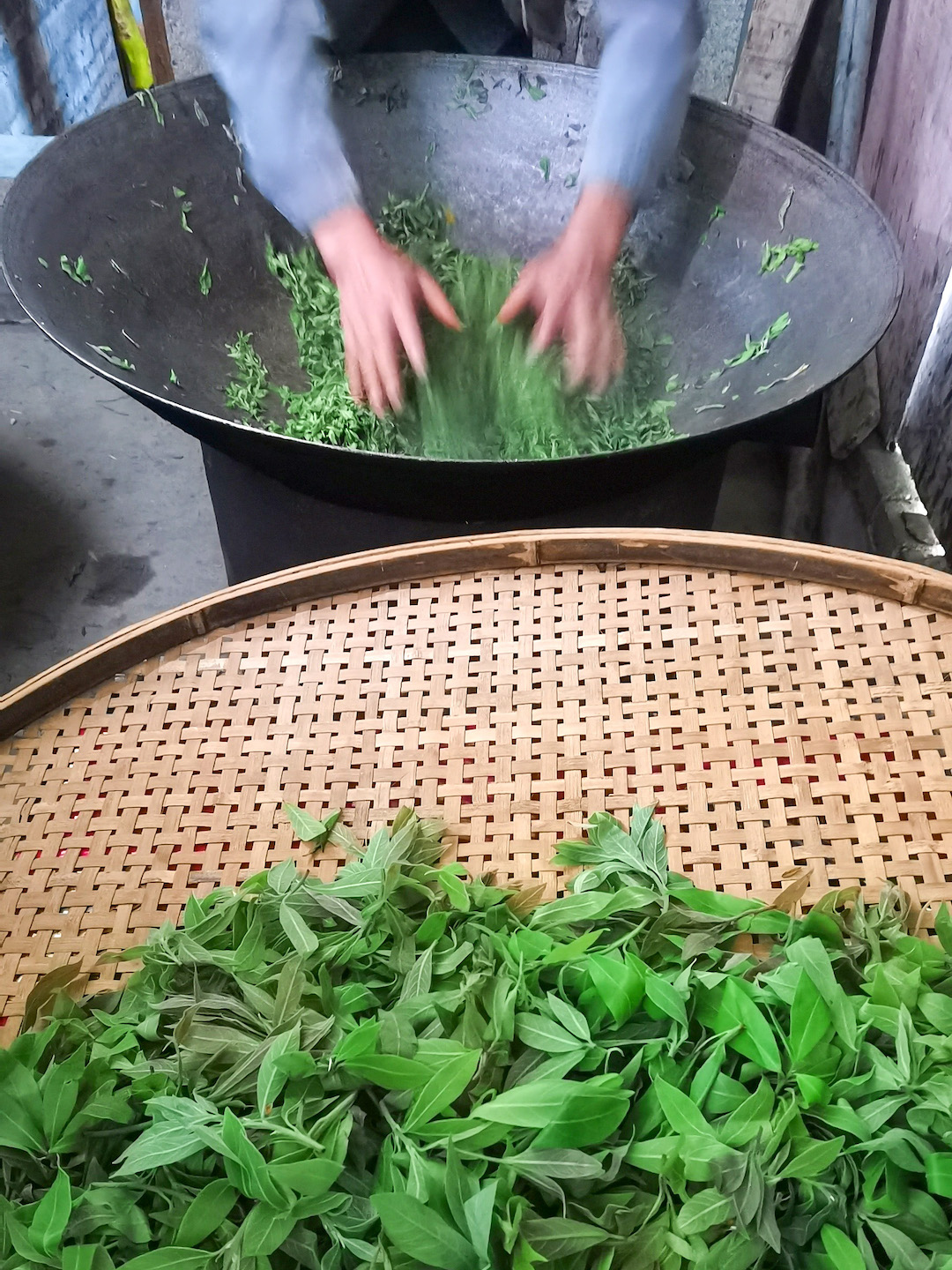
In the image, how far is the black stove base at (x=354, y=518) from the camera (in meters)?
1.29

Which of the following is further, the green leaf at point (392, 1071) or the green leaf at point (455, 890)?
the green leaf at point (455, 890)

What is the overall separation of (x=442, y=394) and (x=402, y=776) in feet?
1.92

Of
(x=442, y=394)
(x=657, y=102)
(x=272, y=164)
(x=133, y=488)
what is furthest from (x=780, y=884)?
(x=133, y=488)

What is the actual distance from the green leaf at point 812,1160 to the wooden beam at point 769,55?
66.5 inches

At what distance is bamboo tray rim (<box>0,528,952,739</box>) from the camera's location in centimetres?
101

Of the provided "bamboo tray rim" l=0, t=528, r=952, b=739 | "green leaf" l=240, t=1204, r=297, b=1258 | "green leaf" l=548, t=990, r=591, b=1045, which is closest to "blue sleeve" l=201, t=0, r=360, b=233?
"bamboo tray rim" l=0, t=528, r=952, b=739

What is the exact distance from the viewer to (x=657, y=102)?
1.27 meters

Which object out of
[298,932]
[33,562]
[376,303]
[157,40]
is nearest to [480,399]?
[376,303]

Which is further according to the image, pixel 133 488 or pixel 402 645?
pixel 133 488

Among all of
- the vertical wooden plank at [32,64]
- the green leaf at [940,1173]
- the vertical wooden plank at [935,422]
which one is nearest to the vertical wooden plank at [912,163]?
the vertical wooden plank at [935,422]

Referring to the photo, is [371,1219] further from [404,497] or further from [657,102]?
[657,102]

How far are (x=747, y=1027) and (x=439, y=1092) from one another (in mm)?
223

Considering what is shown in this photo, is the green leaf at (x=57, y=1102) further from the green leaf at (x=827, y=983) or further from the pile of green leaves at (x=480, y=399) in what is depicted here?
the pile of green leaves at (x=480, y=399)

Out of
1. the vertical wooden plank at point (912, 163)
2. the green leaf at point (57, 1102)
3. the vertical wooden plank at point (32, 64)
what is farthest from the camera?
the vertical wooden plank at point (32, 64)
